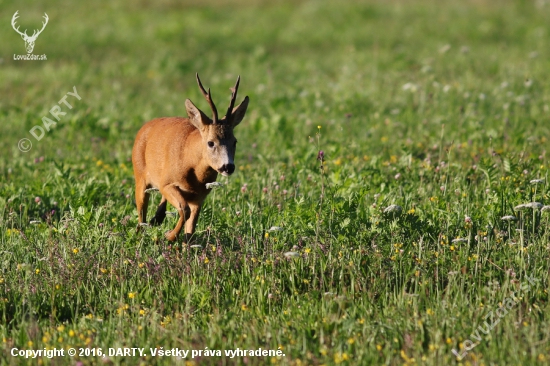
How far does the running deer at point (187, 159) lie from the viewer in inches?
247

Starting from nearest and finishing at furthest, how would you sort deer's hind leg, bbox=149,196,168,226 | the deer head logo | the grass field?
1. the grass field
2. deer's hind leg, bbox=149,196,168,226
3. the deer head logo

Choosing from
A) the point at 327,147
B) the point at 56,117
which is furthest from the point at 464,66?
the point at 56,117

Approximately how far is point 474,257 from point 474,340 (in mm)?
1200

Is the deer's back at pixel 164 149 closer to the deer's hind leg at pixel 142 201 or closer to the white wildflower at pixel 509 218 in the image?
the deer's hind leg at pixel 142 201

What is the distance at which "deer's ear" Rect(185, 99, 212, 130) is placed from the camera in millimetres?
6461

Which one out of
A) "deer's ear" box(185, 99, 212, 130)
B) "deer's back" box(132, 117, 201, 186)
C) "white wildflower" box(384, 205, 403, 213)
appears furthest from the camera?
"deer's back" box(132, 117, 201, 186)

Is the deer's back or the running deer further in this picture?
the deer's back
